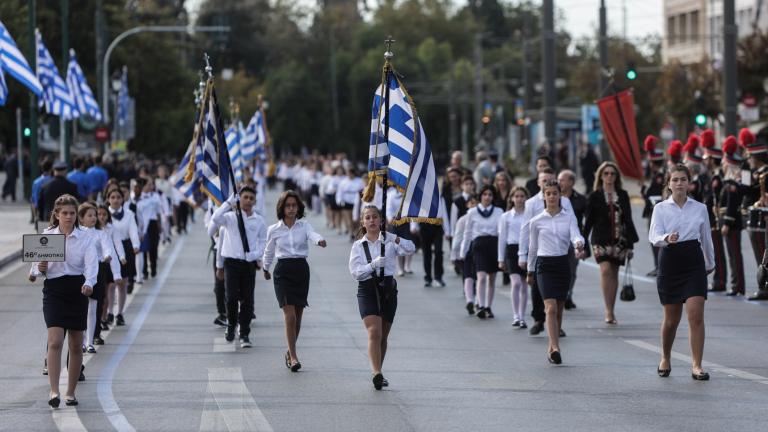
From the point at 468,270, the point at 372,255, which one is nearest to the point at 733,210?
the point at 468,270

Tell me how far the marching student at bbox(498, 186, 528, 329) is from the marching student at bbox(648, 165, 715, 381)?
4.10 m

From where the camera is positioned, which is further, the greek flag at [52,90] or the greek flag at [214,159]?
the greek flag at [52,90]

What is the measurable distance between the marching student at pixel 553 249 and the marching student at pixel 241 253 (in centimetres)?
284

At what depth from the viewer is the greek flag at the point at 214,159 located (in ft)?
54.8

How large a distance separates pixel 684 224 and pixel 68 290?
478 cm

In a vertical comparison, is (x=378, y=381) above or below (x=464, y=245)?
below

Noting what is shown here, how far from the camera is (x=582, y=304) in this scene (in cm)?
1964

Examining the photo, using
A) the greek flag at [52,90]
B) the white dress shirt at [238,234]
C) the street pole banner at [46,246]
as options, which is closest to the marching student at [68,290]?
the street pole banner at [46,246]

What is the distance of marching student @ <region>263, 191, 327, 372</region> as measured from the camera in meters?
13.7

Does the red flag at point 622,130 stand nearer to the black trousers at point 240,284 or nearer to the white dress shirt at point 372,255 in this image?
the black trousers at point 240,284

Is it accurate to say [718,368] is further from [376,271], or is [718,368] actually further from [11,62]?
[11,62]

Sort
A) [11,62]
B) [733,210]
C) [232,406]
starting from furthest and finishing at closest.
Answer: [11,62] < [733,210] < [232,406]

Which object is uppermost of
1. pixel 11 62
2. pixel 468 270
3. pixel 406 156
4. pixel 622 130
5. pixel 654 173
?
pixel 11 62

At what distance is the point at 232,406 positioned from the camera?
1143 centimetres
